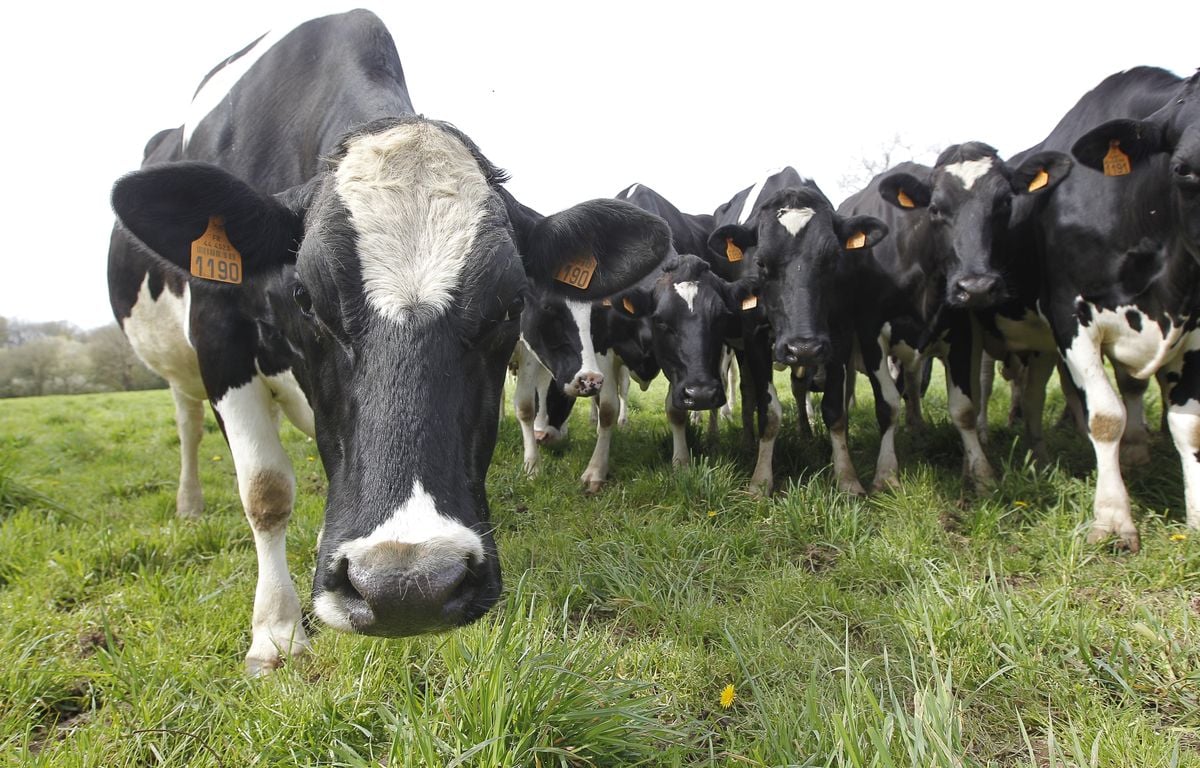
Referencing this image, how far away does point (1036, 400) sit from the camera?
5727 mm

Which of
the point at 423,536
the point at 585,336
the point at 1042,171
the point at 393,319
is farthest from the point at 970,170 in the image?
the point at 423,536

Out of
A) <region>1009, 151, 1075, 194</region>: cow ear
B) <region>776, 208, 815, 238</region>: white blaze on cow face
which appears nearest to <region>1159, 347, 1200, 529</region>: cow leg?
<region>1009, 151, 1075, 194</region>: cow ear

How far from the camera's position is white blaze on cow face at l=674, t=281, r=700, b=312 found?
232 inches

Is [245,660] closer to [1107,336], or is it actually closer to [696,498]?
[696,498]

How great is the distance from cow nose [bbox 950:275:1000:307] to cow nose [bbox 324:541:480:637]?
409cm

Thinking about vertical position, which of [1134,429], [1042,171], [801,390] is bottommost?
[801,390]

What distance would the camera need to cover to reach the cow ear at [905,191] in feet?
18.0

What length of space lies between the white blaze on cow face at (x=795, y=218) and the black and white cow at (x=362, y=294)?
2.73 meters

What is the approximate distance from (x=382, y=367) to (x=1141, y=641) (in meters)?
2.81

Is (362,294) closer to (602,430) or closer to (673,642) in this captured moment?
(673,642)

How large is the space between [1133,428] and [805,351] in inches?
90.6

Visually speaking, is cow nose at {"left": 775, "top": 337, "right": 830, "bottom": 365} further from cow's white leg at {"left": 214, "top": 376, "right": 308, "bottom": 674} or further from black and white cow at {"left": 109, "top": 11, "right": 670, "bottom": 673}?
cow's white leg at {"left": 214, "top": 376, "right": 308, "bottom": 674}

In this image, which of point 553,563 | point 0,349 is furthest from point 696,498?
point 0,349

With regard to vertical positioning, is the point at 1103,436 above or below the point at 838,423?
above
